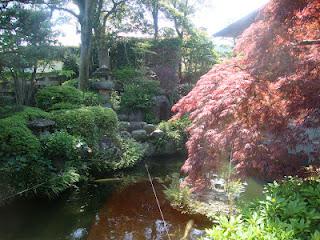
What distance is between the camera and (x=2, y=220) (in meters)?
5.66

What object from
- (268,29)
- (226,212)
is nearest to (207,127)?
(268,29)

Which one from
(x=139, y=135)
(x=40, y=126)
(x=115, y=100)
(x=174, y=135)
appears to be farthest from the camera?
(x=115, y=100)

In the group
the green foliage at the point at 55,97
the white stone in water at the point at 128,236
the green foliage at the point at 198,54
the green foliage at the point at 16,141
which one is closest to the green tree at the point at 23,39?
the green foliage at the point at 55,97

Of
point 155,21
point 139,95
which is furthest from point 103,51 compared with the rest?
point 139,95

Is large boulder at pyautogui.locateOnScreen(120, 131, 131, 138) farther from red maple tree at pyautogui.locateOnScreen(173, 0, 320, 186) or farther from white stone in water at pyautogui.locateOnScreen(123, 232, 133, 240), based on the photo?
red maple tree at pyautogui.locateOnScreen(173, 0, 320, 186)

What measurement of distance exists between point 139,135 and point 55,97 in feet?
9.03

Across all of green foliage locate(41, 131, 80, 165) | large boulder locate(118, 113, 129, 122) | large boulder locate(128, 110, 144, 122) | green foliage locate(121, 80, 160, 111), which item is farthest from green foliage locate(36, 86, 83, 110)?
large boulder locate(128, 110, 144, 122)

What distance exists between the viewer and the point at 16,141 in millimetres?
6238

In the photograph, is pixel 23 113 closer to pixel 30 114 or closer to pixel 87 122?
pixel 30 114

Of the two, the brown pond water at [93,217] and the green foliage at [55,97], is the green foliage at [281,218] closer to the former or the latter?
the brown pond water at [93,217]

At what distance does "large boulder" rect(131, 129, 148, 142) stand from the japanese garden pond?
3.20 metres

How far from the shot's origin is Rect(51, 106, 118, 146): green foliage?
7.84 metres

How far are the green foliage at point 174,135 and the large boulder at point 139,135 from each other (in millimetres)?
433

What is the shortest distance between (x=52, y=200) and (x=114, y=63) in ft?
36.0
